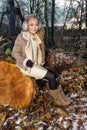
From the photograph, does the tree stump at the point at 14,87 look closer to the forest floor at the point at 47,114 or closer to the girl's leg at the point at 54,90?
the forest floor at the point at 47,114

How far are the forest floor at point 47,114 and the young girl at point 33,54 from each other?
0.86 feet

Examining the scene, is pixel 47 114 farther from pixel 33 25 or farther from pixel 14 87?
pixel 33 25

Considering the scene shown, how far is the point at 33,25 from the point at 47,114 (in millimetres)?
1779

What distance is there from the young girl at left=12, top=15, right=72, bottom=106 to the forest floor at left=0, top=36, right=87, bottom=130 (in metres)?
0.26

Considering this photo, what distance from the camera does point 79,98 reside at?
6852 millimetres

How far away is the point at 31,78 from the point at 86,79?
5.99ft

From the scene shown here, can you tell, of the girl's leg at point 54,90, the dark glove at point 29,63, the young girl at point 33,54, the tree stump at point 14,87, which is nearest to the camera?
the dark glove at point 29,63

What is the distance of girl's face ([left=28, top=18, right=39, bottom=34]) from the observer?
6090mm

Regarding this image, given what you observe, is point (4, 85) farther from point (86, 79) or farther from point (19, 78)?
point (86, 79)

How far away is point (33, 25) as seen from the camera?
→ 611cm

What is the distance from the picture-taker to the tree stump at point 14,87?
256 inches

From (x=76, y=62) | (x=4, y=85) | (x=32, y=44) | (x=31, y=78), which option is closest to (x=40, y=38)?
(x=32, y=44)

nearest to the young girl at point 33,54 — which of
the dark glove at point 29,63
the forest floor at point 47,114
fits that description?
the dark glove at point 29,63

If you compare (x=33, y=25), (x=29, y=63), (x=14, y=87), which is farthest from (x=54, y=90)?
(x=33, y=25)
